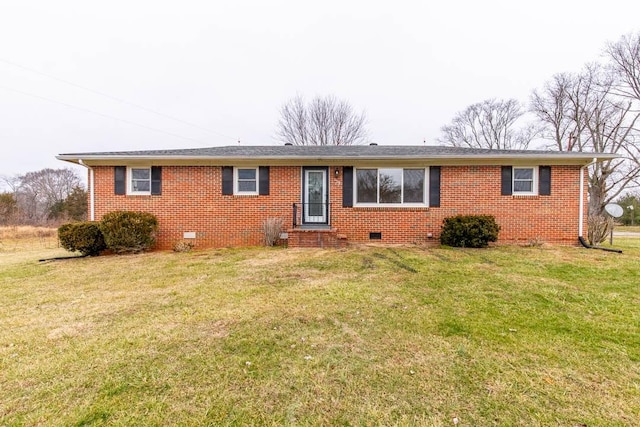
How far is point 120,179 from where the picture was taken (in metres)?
8.73

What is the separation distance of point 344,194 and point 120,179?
22.8 ft

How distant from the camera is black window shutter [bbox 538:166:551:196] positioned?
27.5 ft

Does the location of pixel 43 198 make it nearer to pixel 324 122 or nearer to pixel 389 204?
pixel 324 122

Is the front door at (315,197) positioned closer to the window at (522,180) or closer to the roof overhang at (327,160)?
the roof overhang at (327,160)

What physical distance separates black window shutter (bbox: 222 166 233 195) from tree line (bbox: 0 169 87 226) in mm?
23166

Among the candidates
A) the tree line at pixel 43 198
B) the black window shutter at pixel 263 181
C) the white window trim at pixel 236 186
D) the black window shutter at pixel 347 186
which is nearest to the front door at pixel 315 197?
the black window shutter at pixel 347 186

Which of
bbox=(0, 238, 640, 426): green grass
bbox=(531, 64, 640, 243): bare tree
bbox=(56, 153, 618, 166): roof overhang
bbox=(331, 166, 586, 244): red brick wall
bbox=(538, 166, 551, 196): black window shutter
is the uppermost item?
bbox=(531, 64, 640, 243): bare tree

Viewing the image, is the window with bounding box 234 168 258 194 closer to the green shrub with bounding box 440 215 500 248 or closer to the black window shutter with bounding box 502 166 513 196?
the green shrub with bounding box 440 215 500 248

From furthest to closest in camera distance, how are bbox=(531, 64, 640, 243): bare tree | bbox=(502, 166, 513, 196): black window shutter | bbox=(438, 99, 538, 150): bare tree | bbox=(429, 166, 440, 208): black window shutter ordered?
bbox=(438, 99, 538, 150): bare tree < bbox=(531, 64, 640, 243): bare tree < bbox=(429, 166, 440, 208): black window shutter < bbox=(502, 166, 513, 196): black window shutter

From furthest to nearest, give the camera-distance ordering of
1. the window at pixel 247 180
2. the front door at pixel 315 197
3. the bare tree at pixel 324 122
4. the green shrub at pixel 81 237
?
the bare tree at pixel 324 122
the front door at pixel 315 197
the window at pixel 247 180
the green shrub at pixel 81 237

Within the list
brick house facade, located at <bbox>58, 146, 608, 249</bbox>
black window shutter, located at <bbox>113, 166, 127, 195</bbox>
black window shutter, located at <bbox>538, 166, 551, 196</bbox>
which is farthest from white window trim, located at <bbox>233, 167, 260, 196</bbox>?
black window shutter, located at <bbox>538, 166, 551, 196</bbox>

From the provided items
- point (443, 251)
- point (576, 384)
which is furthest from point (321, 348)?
point (443, 251)

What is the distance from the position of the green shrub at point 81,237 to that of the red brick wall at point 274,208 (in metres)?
1.18

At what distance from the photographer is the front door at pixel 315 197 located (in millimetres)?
9086
